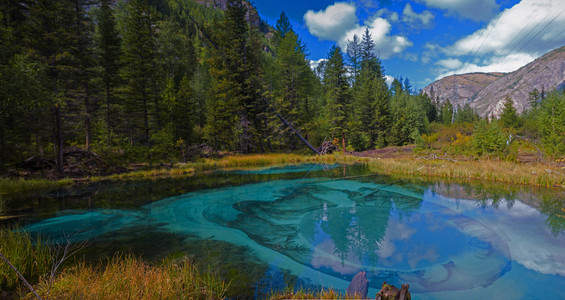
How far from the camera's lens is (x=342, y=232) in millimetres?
7094

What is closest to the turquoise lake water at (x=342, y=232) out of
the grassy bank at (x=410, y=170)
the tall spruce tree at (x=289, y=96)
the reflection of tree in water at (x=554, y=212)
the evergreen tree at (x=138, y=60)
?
the reflection of tree in water at (x=554, y=212)

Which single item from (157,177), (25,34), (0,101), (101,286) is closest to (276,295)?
(101,286)

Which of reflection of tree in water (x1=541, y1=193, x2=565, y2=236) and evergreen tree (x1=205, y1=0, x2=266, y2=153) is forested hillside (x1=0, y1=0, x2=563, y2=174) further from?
reflection of tree in water (x1=541, y1=193, x2=565, y2=236)

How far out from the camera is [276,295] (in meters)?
3.75

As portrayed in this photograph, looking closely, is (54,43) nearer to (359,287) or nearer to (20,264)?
(20,264)

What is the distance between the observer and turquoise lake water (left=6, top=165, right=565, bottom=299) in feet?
15.5

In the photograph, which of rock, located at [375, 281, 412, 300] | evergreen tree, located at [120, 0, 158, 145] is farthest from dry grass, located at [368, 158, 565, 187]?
evergreen tree, located at [120, 0, 158, 145]

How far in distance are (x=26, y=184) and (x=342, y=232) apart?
15.8 meters

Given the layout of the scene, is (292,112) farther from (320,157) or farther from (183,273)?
(183,273)

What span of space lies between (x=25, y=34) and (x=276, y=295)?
20.1 metres

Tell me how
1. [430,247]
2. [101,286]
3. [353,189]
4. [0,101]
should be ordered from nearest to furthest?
[101,286] < [430,247] < [0,101] < [353,189]

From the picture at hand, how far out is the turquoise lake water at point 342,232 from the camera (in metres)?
4.73

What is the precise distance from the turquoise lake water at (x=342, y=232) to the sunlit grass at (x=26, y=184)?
1919 millimetres

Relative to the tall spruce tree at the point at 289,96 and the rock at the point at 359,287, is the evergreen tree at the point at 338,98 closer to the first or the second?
the tall spruce tree at the point at 289,96
